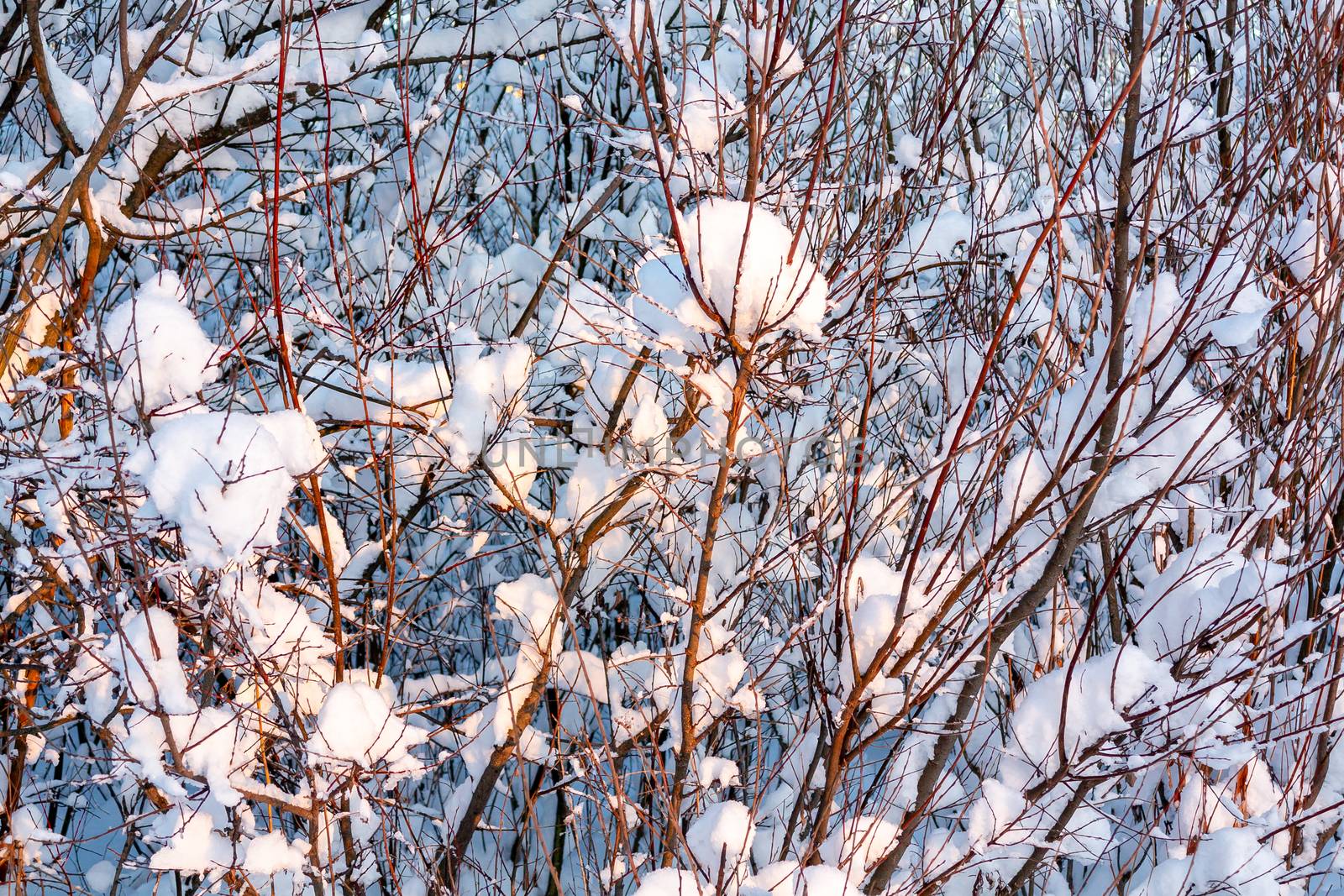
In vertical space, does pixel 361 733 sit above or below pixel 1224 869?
above

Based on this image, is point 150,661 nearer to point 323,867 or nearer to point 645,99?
point 323,867

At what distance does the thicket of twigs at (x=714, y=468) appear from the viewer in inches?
62.3

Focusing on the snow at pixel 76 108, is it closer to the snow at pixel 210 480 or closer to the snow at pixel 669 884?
the snow at pixel 210 480

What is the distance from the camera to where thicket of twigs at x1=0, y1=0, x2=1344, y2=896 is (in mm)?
1583

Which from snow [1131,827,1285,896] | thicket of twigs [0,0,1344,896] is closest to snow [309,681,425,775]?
thicket of twigs [0,0,1344,896]

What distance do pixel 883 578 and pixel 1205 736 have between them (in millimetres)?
658

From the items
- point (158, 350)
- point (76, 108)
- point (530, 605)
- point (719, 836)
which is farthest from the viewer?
point (530, 605)

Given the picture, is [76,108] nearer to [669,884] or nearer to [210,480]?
[210,480]

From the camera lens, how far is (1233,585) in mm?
1778

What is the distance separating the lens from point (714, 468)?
2.64 meters

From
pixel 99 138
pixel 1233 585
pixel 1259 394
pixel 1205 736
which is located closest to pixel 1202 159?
pixel 1259 394

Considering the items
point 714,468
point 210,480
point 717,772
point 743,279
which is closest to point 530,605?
point 714,468

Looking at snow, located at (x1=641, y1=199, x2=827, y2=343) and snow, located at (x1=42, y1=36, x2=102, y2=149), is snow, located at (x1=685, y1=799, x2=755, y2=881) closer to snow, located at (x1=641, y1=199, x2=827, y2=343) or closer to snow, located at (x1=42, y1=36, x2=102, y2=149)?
snow, located at (x1=641, y1=199, x2=827, y2=343)

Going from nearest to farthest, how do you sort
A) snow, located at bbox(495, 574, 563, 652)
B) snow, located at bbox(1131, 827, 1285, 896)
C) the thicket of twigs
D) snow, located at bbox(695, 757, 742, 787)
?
the thicket of twigs < snow, located at bbox(1131, 827, 1285, 896) < snow, located at bbox(695, 757, 742, 787) < snow, located at bbox(495, 574, 563, 652)
